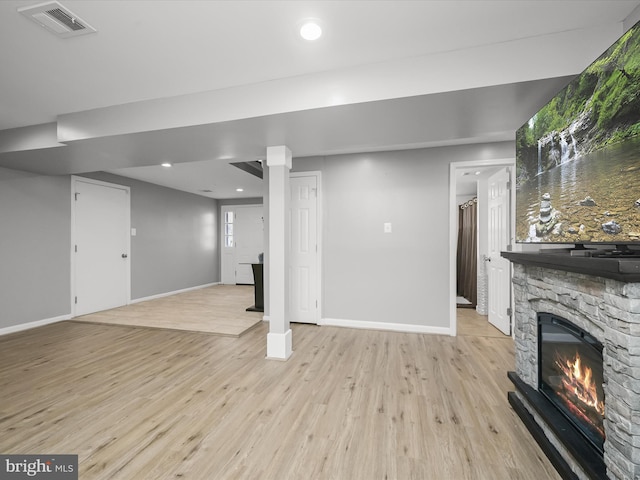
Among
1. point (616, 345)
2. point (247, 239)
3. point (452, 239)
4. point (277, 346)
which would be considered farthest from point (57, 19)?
point (247, 239)

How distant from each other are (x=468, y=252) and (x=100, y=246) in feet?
21.7

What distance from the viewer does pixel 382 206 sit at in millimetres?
3830

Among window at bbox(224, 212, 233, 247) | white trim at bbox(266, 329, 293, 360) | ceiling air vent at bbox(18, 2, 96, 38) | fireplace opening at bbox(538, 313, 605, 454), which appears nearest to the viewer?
fireplace opening at bbox(538, 313, 605, 454)

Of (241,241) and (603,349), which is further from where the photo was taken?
(241,241)

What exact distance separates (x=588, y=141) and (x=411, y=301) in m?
2.68

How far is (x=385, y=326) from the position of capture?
3.79 m

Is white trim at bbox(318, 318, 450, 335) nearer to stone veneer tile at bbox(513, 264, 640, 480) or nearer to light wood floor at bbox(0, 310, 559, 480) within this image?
light wood floor at bbox(0, 310, 559, 480)

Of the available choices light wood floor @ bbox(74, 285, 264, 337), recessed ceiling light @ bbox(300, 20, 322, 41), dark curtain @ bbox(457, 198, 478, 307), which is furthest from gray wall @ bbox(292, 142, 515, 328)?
recessed ceiling light @ bbox(300, 20, 322, 41)

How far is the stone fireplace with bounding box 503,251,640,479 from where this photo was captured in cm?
106

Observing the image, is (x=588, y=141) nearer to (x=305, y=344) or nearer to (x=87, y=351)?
(x=305, y=344)

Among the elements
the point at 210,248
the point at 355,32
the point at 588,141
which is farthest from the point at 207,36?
the point at 210,248

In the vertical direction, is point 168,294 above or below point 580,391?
below

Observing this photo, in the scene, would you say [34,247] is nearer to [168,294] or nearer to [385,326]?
[168,294]

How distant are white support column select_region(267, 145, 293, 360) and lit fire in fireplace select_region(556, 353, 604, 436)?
85.7 inches
